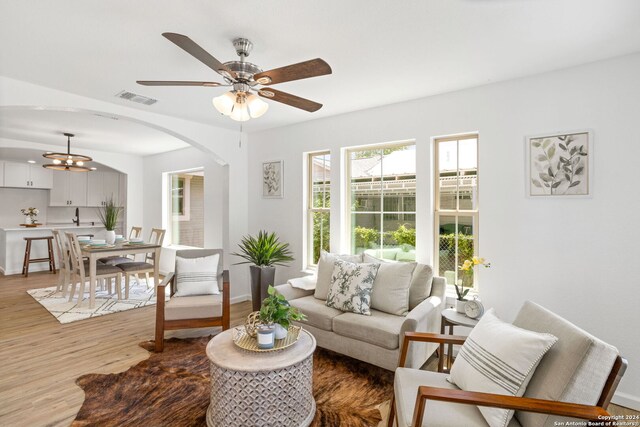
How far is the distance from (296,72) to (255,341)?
184cm

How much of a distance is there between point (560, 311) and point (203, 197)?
5620mm

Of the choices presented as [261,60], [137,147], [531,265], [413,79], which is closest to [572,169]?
[531,265]

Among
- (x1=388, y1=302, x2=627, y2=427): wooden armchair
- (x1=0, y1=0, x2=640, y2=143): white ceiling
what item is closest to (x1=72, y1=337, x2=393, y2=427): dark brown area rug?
(x1=388, y1=302, x2=627, y2=427): wooden armchair

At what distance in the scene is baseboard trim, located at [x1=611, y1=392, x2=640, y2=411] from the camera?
2.44 m

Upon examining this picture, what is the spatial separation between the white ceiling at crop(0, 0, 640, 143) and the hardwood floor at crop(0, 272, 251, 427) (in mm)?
2618

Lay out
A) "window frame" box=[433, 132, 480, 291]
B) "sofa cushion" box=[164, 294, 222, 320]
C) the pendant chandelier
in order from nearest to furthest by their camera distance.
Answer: "window frame" box=[433, 132, 480, 291]
"sofa cushion" box=[164, 294, 222, 320]
the pendant chandelier

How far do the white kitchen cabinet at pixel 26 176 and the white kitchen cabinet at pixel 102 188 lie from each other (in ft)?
2.58

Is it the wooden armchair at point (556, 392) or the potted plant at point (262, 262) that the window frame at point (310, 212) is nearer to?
the potted plant at point (262, 262)

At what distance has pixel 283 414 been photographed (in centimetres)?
207

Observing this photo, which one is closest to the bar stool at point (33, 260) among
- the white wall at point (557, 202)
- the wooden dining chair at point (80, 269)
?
the wooden dining chair at point (80, 269)

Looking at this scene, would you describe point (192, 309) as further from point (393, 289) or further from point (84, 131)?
point (84, 131)

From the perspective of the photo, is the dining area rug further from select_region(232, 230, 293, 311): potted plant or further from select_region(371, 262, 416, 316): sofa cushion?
select_region(371, 262, 416, 316): sofa cushion

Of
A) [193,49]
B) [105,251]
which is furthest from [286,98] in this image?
[105,251]

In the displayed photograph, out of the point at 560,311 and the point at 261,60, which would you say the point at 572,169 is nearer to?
the point at 560,311
